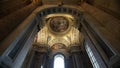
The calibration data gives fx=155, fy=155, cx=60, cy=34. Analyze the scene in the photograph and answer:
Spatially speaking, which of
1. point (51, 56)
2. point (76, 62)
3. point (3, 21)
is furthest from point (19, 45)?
point (51, 56)

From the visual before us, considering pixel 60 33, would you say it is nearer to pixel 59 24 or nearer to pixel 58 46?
pixel 59 24

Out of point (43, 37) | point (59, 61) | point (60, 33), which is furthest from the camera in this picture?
point (60, 33)

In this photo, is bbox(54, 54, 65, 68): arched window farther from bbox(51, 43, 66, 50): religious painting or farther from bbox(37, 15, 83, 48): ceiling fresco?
bbox(37, 15, 83, 48): ceiling fresco

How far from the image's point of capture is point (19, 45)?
23.5ft

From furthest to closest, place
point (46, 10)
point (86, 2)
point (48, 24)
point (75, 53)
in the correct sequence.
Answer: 1. point (48, 24)
2. point (75, 53)
3. point (86, 2)
4. point (46, 10)

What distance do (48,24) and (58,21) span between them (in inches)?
47.4

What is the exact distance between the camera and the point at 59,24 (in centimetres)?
1775

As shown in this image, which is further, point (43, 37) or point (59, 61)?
point (43, 37)

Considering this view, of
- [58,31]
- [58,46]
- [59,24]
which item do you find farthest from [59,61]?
[59,24]

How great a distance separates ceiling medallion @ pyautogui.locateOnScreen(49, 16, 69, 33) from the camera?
17594 mm

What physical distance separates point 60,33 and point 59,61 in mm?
3514

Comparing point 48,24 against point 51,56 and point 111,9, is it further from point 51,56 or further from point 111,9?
point 111,9

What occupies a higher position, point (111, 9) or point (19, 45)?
point (111, 9)

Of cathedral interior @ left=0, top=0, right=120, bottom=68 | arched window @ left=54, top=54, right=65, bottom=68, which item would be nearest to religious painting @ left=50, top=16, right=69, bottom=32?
cathedral interior @ left=0, top=0, right=120, bottom=68
